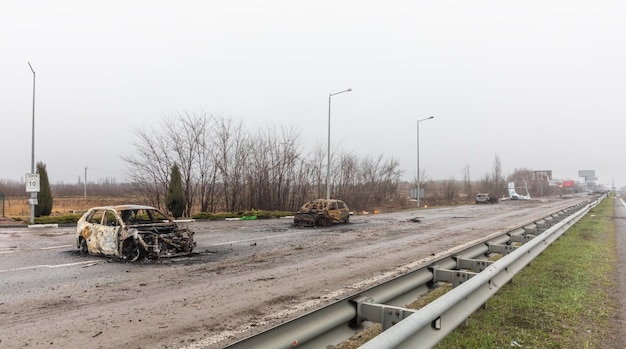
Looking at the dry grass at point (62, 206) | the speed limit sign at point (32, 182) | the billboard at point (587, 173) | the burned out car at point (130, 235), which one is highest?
the billboard at point (587, 173)

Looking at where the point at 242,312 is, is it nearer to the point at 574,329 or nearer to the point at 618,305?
the point at 574,329

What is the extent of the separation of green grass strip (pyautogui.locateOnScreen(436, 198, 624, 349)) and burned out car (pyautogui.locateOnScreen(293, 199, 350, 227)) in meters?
13.0

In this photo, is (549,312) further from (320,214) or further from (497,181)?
(497,181)

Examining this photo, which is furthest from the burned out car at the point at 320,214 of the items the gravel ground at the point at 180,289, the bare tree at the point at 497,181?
the bare tree at the point at 497,181

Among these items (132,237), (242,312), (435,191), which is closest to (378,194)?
(435,191)

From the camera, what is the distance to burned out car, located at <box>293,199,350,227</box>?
2056 centimetres

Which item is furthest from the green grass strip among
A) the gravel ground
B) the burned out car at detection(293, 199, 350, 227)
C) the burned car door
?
the burned out car at detection(293, 199, 350, 227)

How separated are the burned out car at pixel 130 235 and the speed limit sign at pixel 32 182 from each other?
41.6 feet

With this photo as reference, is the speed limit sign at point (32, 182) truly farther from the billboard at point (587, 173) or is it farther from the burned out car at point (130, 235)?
the billboard at point (587, 173)

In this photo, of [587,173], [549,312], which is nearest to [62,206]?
[549,312]

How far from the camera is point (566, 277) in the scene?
23.7 ft

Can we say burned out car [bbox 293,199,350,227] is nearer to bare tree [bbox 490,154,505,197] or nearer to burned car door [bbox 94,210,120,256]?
burned car door [bbox 94,210,120,256]

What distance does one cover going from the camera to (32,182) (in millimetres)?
21562

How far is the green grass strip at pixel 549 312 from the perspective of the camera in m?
4.26
